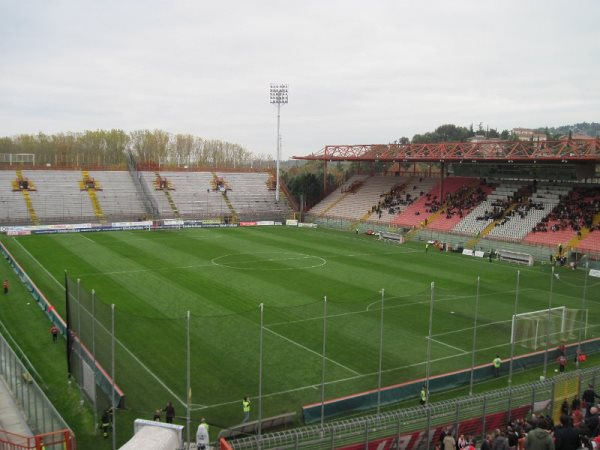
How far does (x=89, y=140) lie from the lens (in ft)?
407

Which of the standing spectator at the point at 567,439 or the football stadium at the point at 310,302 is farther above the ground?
the standing spectator at the point at 567,439

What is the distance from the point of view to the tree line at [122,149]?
382 feet

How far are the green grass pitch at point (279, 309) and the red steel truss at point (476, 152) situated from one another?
1102 centimetres

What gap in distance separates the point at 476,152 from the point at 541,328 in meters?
37.5

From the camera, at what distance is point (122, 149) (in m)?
126

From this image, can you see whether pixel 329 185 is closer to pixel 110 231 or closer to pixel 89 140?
pixel 110 231

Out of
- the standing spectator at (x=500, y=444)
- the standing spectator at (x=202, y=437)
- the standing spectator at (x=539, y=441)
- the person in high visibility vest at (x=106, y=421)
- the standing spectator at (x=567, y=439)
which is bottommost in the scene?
the person in high visibility vest at (x=106, y=421)

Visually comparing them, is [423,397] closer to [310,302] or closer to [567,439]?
[567,439]

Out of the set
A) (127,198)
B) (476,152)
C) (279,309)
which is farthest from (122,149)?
(279,309)

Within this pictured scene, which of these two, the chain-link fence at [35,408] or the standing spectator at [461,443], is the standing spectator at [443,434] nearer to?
the standing spectator at [461,443]

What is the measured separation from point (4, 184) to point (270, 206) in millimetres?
31439

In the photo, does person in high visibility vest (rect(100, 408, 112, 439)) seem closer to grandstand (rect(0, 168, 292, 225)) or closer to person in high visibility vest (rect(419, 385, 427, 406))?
person in high visibility vest (rect(419, 385, 427, 406))

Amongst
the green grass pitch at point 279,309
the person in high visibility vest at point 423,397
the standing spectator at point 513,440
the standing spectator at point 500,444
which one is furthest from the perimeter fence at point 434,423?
the green grass pitch at point 279,309

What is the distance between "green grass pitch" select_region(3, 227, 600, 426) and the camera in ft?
63.7
